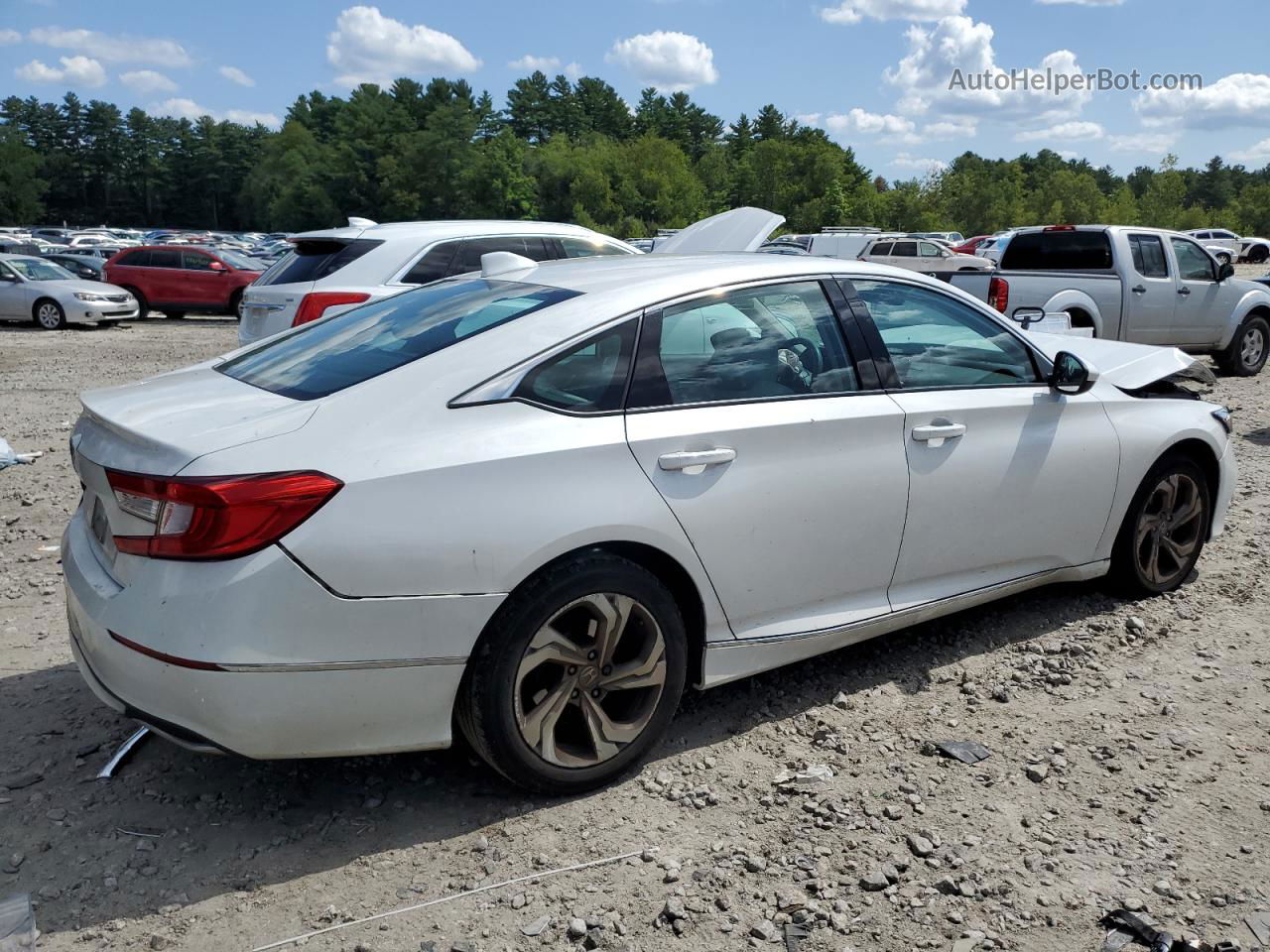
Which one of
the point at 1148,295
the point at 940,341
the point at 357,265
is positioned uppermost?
the point at 1148,295

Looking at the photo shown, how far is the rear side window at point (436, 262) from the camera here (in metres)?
8.70

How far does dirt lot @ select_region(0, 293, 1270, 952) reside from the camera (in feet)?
9.07

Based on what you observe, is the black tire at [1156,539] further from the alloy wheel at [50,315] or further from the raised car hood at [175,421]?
the alloy wheel at [50,315]

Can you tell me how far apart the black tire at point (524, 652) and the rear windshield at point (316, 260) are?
6092 mm

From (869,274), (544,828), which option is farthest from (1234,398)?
(544,828)

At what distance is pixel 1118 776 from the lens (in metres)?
3.48

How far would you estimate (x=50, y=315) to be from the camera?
70.0 ft

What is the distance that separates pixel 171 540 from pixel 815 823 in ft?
6.49

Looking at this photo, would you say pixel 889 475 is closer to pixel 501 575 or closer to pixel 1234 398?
pixel 501 575

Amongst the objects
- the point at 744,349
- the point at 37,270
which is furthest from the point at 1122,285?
the point at 37,270

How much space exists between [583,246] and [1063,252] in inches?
241

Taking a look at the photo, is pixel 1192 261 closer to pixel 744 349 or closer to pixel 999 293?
pixel 999 293

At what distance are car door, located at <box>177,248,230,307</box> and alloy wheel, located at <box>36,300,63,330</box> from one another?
3.37m

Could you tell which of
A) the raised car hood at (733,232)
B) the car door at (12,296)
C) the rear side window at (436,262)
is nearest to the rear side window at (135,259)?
the car door at (12,296)
